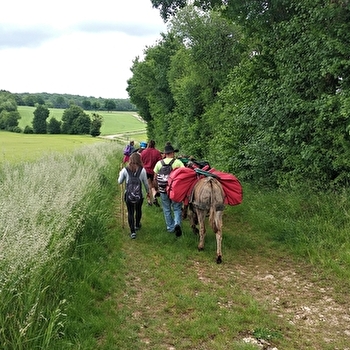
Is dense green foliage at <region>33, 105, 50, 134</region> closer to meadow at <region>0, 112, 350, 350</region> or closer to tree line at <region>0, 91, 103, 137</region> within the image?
tree line at <region>0, 91, 103, 137</region>

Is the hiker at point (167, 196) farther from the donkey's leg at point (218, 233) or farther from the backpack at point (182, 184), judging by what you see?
the donkey's leg at point (218, 233)

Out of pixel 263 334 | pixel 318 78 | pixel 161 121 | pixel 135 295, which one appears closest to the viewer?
pixel 263 334

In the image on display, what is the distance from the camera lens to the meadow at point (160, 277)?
12.0 feet

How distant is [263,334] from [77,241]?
3.60 meters

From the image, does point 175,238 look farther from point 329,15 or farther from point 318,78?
point 329,15

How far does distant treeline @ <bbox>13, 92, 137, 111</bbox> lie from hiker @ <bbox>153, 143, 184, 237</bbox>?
312ft

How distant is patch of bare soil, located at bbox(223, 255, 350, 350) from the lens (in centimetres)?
409

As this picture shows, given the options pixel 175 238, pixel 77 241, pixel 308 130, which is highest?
pixel 308 130

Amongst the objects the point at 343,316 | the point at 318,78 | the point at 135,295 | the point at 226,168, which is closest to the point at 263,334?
the point at 343,316

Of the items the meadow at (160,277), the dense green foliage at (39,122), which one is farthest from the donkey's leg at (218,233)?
the dense green foliage at (39,122)

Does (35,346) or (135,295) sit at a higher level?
(35,346)

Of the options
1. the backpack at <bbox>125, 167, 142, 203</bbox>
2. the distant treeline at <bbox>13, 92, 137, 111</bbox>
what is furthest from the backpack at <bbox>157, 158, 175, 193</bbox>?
the distant treeline at <bbox>13, 92, 137, 111</bbox>

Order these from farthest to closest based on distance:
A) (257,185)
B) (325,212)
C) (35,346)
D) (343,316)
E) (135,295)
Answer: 1. (257,185)
2. (325,212)
3. (135,295)
4. (343,316)
5. (35,346)

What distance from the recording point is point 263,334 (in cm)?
403
